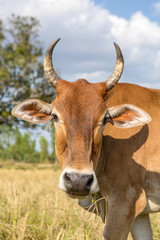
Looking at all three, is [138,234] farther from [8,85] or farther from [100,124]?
[8,85]

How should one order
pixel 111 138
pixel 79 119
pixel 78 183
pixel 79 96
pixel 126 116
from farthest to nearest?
pixel 111 138, pixel 126 116, pixel 79 96, pixel 79 119, pixel 78 183

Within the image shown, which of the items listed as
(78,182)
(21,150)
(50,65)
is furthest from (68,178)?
(21,150)

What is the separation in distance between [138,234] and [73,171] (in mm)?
2351

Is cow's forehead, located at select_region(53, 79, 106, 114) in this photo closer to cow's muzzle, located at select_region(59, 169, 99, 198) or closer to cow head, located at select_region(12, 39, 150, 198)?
cow head, located at select_region(12, 39, 150, 198)

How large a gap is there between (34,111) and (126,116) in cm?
125

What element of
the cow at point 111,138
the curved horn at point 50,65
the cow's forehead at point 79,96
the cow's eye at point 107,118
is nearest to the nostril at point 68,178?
the cow at point 111,138

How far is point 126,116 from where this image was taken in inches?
171

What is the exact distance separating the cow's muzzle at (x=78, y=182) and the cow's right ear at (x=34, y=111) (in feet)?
3.74

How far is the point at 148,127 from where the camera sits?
15.5 feet

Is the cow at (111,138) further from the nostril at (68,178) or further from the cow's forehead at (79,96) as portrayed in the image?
the nostril at (68,178)

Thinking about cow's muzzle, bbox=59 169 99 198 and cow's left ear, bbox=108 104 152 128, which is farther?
cow's left ear, bbox=108 104 152 128

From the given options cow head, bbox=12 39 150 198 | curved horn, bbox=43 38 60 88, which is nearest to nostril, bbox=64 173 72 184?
cow head, bbox=12 39 150 198

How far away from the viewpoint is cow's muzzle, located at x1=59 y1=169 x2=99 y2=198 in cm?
328

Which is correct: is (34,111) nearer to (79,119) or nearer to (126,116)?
(79,119)
